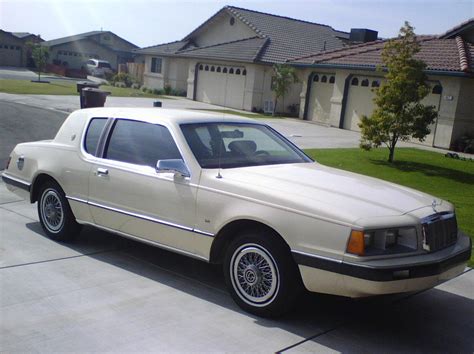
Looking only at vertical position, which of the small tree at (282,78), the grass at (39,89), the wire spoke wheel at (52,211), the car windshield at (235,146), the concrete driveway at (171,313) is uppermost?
the small tree at (282,78)

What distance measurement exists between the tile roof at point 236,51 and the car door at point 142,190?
25.4 m

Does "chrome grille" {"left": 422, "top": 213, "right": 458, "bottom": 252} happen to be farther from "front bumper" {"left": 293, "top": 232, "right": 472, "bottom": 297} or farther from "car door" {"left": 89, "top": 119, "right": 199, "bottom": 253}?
"car door" {"left": 89, "top": 119, "right": 199, "bottom": 253}

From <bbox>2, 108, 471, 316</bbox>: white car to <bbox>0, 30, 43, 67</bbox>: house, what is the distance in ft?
212

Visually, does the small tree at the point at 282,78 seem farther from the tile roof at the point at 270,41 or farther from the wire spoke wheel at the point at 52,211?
the wire spoke wheel at the point at 52,211

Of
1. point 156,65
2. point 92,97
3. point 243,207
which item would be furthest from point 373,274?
point 156,65

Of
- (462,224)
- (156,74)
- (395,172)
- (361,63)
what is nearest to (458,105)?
(361,63)

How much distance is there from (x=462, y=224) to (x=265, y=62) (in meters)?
23.0

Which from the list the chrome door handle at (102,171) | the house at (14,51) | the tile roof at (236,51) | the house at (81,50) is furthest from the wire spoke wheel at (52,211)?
the house at (14,51)

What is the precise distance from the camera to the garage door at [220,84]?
3241 cm

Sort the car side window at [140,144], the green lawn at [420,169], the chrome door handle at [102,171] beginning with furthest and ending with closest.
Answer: the green lawn at [420,169] → the chrome door handle at [102,171] → the car side window at [140,144]

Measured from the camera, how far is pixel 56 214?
244 inches

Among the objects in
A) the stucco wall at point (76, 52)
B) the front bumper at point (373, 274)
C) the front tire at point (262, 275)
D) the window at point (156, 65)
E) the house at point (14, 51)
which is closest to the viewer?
the front bumper at point (373, 274)

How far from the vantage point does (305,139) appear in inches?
757

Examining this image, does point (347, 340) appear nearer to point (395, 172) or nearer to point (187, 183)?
point (187, 183)
